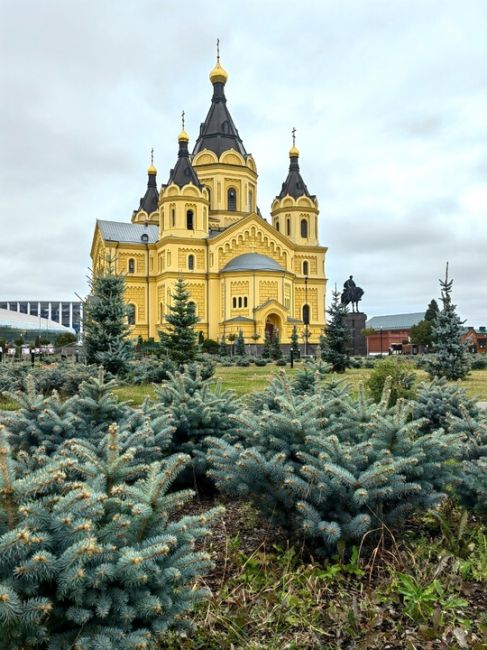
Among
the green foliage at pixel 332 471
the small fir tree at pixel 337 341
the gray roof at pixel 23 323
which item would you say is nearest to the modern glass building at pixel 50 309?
the gray roof at pixel 23 323

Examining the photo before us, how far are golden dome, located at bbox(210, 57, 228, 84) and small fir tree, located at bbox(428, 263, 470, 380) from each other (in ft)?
127

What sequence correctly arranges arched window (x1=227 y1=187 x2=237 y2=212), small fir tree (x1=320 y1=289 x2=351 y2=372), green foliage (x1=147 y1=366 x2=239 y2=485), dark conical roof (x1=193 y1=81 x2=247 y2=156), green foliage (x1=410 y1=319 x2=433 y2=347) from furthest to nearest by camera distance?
green foliage (x1=410 y1=319 x2=433 y2=347)
arched window (x1=227 y1=187 x2=237 y2=212)
dark conical roof (x1=193 y1=81 x2=247 y2=156)
small fir tree (x1=320 y1=289 x2=351 y2=372)
green foliage (x1=147 y1=366 x2=239 y2=485)

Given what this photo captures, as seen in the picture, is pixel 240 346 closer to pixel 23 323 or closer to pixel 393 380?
pixel 393 380

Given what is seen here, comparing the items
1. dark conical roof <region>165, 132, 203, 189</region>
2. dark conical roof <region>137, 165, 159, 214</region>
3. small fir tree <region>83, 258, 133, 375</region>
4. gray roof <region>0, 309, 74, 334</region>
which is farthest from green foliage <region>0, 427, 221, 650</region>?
gray roof <region>0, 309, 74, 334</region>

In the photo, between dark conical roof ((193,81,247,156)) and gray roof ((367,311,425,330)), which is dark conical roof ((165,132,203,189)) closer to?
dark conical roof ((193,81,247,156))

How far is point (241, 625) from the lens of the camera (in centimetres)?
273

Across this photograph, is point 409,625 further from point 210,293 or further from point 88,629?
point 210,293

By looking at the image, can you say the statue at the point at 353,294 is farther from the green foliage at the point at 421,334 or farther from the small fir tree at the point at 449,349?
the small fir tree at the point at 449,349

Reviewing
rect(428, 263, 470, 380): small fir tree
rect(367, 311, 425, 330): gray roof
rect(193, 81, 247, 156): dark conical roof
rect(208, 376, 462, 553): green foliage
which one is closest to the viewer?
rect(208, 376, 462, 553): green foliage

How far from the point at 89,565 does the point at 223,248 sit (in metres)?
41.7

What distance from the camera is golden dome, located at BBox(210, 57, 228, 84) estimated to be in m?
48.1

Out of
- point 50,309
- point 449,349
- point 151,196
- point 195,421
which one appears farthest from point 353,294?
point 50,309

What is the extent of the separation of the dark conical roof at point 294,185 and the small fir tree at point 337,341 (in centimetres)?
2922

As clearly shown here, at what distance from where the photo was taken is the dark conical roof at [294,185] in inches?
1897
